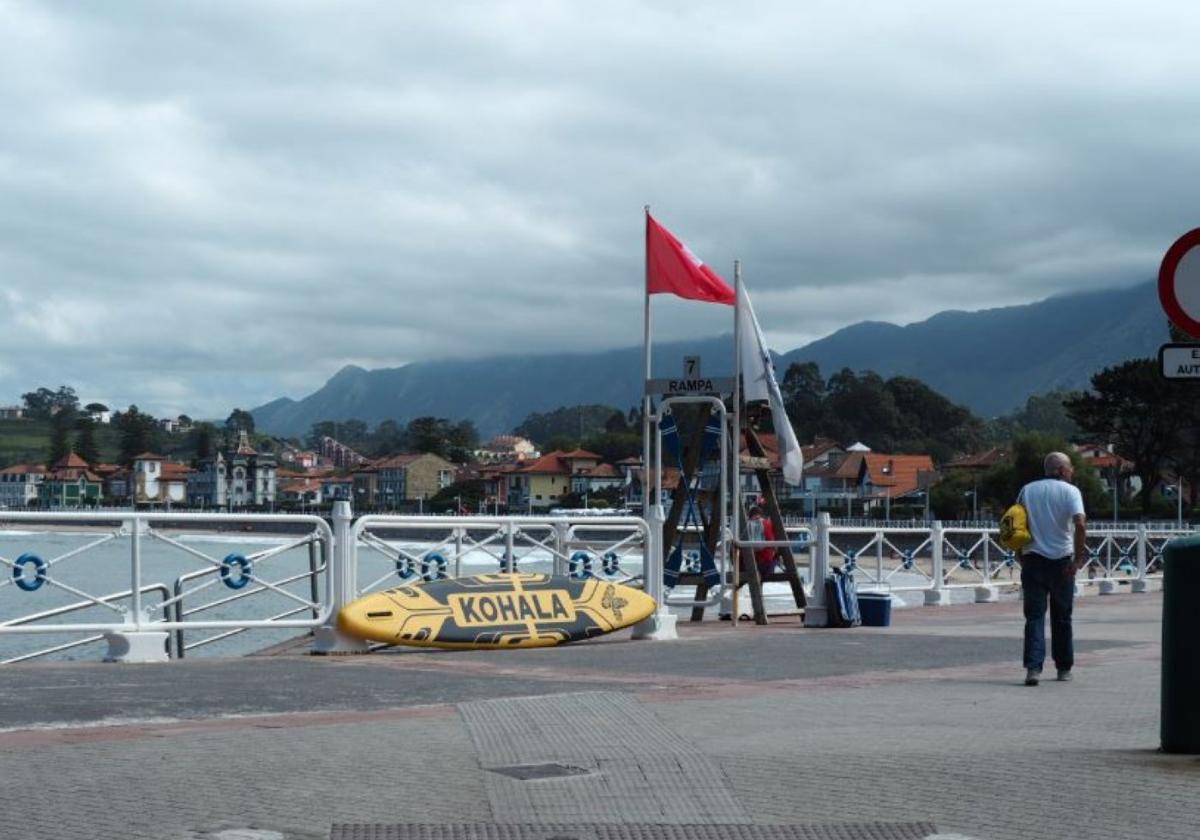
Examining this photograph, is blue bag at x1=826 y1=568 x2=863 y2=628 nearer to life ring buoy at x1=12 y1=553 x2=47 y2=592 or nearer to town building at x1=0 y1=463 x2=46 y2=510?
life ring buoy at x1=12 y1=553 x2=47 y2=592

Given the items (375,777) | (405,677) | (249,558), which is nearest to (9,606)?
(249,558)

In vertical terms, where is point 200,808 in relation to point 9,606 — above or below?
above

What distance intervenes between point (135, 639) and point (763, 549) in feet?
27.5

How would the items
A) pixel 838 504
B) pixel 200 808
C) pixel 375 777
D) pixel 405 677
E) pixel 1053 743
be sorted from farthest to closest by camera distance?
pixel 838 504 → pixel 405 677 → pixel 1053 743 → pixel 375 777 → pixel 200 808

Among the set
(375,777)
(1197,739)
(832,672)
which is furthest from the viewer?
→ (832,672)

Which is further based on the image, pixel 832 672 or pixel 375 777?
pixel 832 672

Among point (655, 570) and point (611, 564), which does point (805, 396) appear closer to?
point (611, 564)

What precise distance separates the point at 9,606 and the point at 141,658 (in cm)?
3078

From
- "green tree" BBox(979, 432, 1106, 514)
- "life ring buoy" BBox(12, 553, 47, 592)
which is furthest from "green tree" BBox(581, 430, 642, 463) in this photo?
"life ring buoy" BBox(12, 553, 47, 592)

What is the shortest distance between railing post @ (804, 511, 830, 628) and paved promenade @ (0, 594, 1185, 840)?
15.4 feet

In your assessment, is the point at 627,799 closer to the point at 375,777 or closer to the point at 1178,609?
the point at 375,777

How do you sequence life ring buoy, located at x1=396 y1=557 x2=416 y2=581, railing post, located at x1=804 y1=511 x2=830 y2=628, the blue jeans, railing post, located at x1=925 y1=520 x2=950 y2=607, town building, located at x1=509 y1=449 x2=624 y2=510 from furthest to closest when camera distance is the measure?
town building, located at x1=509 y1=449 x2=624 y2=510, railing post, located at x1=925 y1=520 x2=950 y2=607, railing post, located at x1=804 y1=511 x2=830 y2=628, life ring buoy, located at x1=396 y1=557 x2=416 y2=581, the blue jeans

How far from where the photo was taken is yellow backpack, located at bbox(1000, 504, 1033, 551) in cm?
1145

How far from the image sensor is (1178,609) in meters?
7.68
